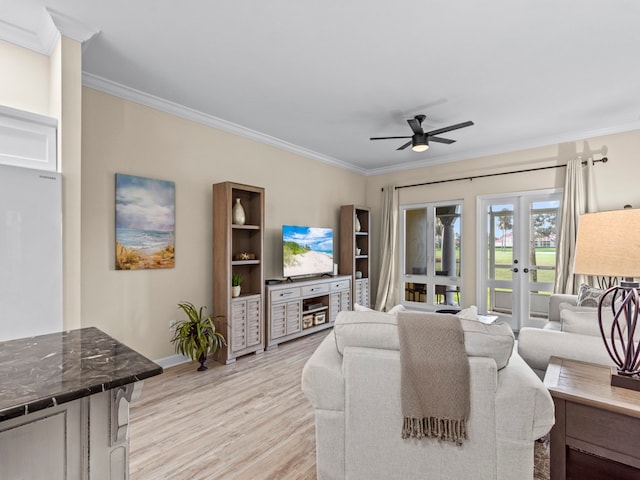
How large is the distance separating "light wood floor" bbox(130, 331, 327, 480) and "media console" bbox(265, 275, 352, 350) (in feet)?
2.34

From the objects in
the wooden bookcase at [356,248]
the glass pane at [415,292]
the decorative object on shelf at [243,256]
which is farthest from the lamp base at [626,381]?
the glass pane at [415,292]

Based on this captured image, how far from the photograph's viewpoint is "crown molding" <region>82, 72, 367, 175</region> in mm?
2902

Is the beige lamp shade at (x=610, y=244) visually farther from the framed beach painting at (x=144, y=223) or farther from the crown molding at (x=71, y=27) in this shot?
the framed beach painting at (x=144, y=223)

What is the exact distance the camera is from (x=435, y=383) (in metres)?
1.45

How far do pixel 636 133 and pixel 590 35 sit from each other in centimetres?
248

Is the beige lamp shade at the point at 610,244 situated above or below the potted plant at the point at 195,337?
above

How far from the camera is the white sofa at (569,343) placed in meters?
1.81

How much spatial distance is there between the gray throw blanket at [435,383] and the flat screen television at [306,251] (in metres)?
3.02

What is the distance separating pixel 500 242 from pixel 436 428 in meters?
4.14

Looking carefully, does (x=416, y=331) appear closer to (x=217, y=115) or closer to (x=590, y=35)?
(x=590, y=35)

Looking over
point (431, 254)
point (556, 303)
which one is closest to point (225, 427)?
point (556, 303)

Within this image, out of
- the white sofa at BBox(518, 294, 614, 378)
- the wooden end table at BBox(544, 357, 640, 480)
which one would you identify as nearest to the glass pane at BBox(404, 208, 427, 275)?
the white sofa at BBox(518, 294, 614, 378)

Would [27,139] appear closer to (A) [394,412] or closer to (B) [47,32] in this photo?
(B) [47,32]

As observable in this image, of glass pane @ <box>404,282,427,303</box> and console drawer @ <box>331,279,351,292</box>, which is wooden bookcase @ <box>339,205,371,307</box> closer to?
console drawer @ <box>331,279,351,292</box>
